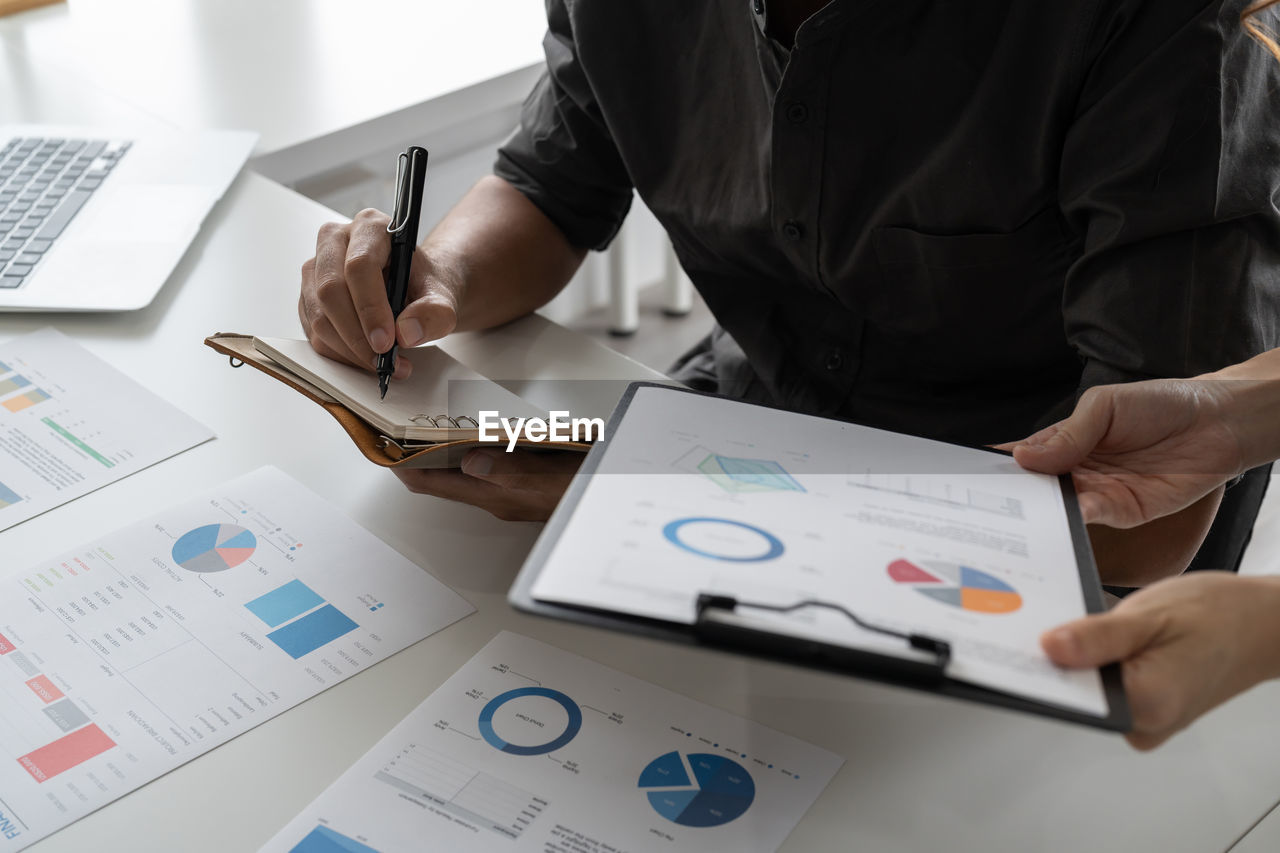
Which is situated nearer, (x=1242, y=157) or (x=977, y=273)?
(x=1242, y=157)

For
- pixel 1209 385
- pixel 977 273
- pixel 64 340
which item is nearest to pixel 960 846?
pixel 1209 385

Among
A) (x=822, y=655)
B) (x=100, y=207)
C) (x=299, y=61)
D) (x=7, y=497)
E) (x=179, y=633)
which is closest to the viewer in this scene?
(x=822, y=655)

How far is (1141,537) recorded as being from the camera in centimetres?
80

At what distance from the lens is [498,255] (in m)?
1.07

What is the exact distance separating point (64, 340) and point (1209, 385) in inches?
37.5

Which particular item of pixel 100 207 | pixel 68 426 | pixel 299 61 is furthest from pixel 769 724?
pixel 299 61

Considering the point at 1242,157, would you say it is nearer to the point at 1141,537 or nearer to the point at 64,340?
the point at 1141,537

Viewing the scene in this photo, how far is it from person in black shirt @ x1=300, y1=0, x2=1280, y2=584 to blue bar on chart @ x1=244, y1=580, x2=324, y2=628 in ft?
0.36

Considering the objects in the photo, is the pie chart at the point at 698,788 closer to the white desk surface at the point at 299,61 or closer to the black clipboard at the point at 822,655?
the black clipboard at the point at 822,655

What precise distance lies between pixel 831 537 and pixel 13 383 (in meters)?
0.75

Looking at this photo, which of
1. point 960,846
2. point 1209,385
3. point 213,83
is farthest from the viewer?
point 213,83

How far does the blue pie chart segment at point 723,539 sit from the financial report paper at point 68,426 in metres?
0.49

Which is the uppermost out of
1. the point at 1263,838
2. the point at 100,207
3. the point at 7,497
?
the point at 100,207

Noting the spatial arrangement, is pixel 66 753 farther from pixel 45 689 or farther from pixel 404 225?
pixel 404 225
